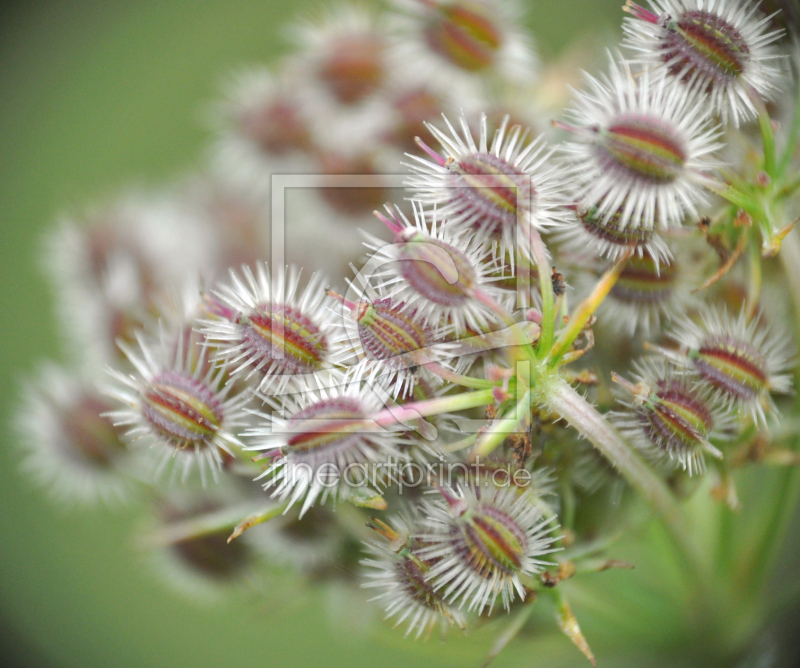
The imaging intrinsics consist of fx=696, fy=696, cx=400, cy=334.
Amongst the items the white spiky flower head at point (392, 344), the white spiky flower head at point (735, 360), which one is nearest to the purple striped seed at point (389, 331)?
the white spiky flower head at point (392, 344)

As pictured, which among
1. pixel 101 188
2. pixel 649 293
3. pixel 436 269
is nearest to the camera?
pixel 436 269

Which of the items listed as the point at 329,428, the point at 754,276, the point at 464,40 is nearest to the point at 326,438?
the point at 329,428

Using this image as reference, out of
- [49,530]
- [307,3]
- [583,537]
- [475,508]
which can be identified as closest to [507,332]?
[475,508]

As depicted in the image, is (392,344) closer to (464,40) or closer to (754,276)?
(754,276)

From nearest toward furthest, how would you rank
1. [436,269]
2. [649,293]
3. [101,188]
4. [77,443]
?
[436,269]
[649,293]
[77,443]
[101,188]

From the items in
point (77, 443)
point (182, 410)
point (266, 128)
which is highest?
point (266, 128)

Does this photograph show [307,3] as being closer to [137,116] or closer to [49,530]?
[137,116]

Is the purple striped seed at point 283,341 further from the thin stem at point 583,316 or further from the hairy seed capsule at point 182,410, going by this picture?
the thin stem at point 583,316
